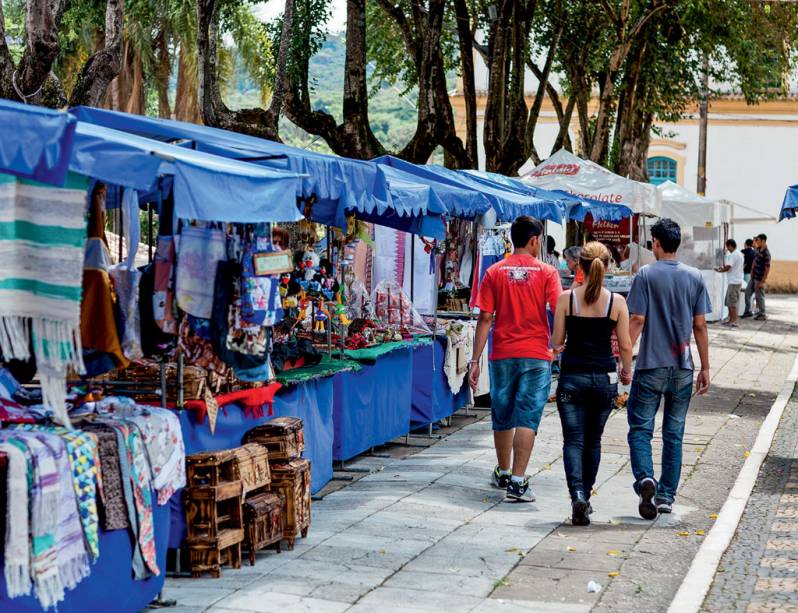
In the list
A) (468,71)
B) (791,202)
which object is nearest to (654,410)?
(791,202)

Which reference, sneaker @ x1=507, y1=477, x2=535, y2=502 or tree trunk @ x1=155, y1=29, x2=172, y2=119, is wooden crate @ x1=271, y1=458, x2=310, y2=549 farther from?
tree trunk @ x1=155, y1=29, x2=172, y2=119

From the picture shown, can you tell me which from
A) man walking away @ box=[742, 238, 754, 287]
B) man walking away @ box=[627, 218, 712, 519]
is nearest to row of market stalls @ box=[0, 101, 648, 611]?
man walking away @ box=[627, 218, 712, 519]

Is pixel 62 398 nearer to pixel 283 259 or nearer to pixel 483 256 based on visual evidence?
pixel 283 259

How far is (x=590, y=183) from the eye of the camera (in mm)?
19922

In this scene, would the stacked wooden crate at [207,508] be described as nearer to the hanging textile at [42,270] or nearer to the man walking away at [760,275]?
the hanging textile at [42,270]

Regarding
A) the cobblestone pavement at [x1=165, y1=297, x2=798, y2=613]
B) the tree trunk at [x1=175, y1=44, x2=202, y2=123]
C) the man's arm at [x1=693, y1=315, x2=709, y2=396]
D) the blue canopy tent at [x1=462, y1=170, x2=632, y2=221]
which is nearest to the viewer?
the cobblestone pavement at [x1=165, y1=297, x2=798, y2=613]

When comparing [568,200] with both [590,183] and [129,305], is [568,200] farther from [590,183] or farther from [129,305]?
[129,305]

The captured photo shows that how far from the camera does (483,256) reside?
50.1 feet

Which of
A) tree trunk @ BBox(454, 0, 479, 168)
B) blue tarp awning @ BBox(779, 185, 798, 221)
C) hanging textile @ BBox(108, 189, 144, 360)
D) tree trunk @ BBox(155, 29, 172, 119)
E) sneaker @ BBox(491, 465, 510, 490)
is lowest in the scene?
sneaker @ BBox(491, 465, 510, 490)

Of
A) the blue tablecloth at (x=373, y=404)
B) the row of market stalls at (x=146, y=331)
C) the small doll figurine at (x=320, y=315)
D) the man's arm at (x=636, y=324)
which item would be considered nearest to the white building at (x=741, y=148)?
the blue tablecloth at (x=373, y=404)

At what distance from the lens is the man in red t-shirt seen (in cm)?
917

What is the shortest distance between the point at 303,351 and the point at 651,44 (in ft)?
66.5

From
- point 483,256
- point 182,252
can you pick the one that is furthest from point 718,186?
point 182,252

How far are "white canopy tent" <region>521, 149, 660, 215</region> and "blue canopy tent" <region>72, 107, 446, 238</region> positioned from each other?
839 centimetres
